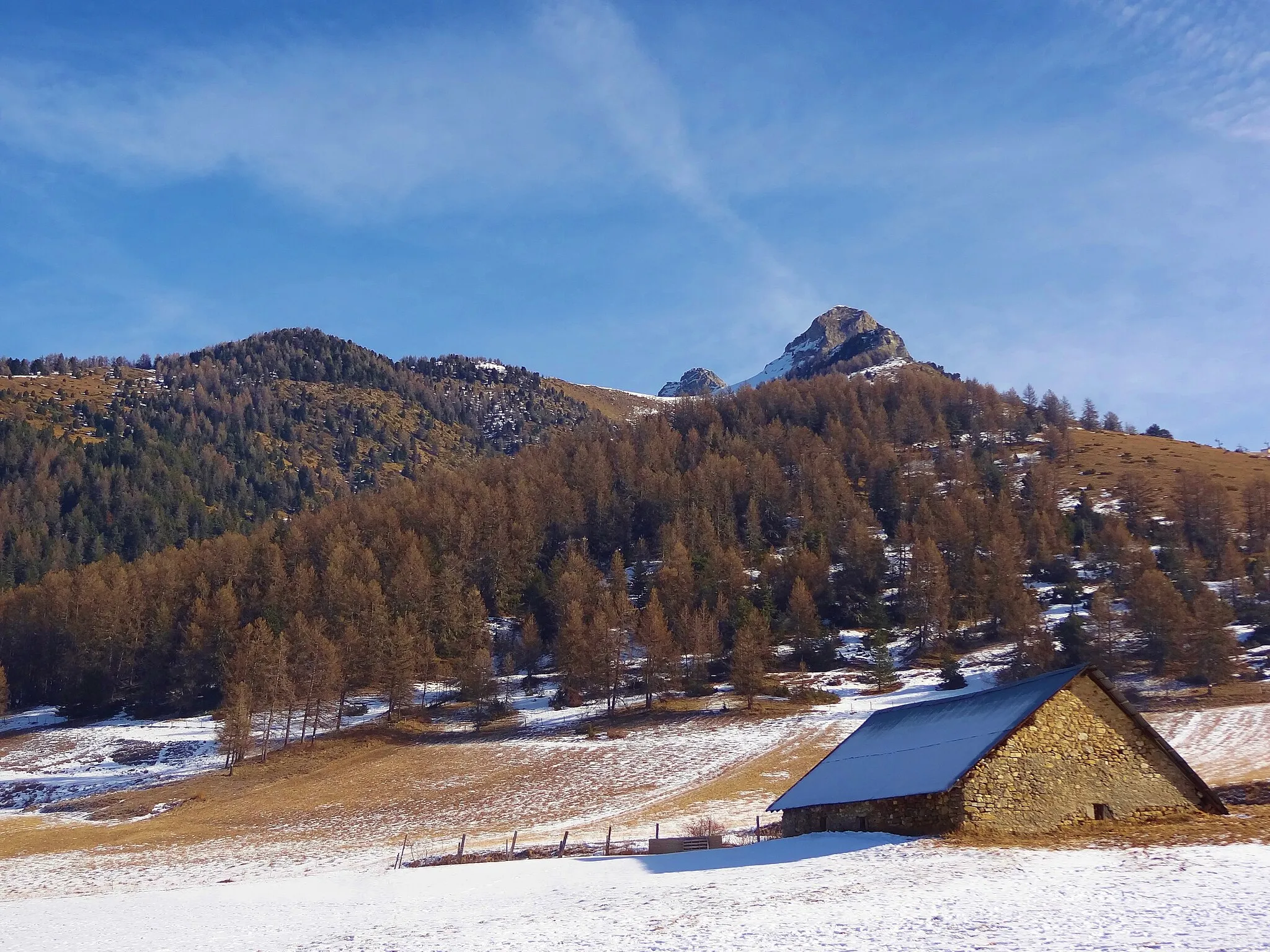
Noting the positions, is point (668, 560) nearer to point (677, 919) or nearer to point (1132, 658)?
point (1132, 658)

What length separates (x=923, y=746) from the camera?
27656 millimetres

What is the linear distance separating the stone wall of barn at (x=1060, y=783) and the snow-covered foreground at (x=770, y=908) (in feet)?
5.35

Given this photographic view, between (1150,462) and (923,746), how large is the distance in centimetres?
15027

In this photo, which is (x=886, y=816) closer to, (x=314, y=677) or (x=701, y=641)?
(x=314, y=677)

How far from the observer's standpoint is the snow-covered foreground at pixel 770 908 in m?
14.1

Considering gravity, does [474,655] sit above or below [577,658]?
above

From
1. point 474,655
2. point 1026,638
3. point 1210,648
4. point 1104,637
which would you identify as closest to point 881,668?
point 1026,638

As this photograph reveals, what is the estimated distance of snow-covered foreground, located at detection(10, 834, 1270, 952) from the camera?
14094 millimetres

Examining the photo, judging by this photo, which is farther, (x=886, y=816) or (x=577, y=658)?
(x=577, y=658)

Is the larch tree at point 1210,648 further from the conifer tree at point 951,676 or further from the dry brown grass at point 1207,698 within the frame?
the conifer tree at point 951,676

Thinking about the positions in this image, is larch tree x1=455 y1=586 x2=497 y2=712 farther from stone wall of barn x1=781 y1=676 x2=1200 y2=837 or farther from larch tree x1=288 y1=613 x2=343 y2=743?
stone wall of barn x1=781 y1=676 x2=1200 y2=837

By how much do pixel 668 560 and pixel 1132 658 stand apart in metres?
51.5

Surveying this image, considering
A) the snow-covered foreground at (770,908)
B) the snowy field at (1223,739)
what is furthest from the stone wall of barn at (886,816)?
the snowy field at (1223,739)

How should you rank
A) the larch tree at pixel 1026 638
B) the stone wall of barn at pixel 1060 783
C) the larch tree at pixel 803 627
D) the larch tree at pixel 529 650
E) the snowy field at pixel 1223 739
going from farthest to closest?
the larch tree at pixel 529 650 → the larch tree at pixel 803 627 → the larch tree at pixel 1026 638 → the snowy field at pixel 1223 739 → the stone wall of barn at pixel 1060 783
